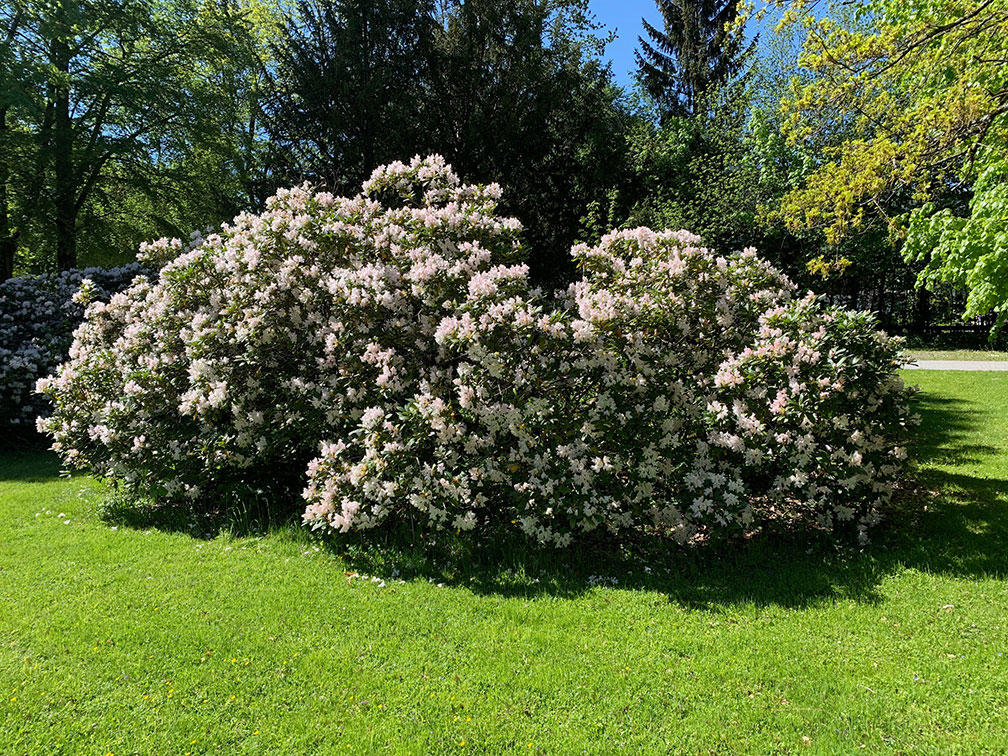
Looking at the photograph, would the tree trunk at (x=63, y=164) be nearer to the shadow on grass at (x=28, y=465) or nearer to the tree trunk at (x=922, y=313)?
the shadow on grass at (x=28, y=465)

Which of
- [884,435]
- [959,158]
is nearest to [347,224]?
[884,435]

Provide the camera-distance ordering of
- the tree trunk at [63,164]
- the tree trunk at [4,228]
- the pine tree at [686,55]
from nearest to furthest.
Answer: the tree trunk at [4,228] < the tree trunk at [63,164] < the pine tree at [686,55]

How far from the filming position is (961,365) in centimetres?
1836

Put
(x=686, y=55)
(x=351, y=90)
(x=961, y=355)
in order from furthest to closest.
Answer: (x=686, y=55) → (x=961, y=355) → (x=351, y=90)

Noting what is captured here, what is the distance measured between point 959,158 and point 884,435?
5165 mm

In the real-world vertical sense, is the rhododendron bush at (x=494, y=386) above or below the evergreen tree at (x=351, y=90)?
below

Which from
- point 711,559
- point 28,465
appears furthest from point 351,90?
point 711,559

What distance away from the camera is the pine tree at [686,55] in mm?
26875

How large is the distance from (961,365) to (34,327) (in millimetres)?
22895

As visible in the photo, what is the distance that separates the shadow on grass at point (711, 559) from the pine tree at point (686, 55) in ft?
81.8

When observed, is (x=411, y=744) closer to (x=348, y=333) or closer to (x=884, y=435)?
(x=348, y=333)

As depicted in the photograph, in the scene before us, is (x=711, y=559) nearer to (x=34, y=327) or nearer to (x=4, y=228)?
(x=34, y=327)

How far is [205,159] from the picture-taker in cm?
1948

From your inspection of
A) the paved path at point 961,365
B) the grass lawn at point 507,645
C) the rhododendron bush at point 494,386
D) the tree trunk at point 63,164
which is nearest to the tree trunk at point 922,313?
the paved path at point 961,365
